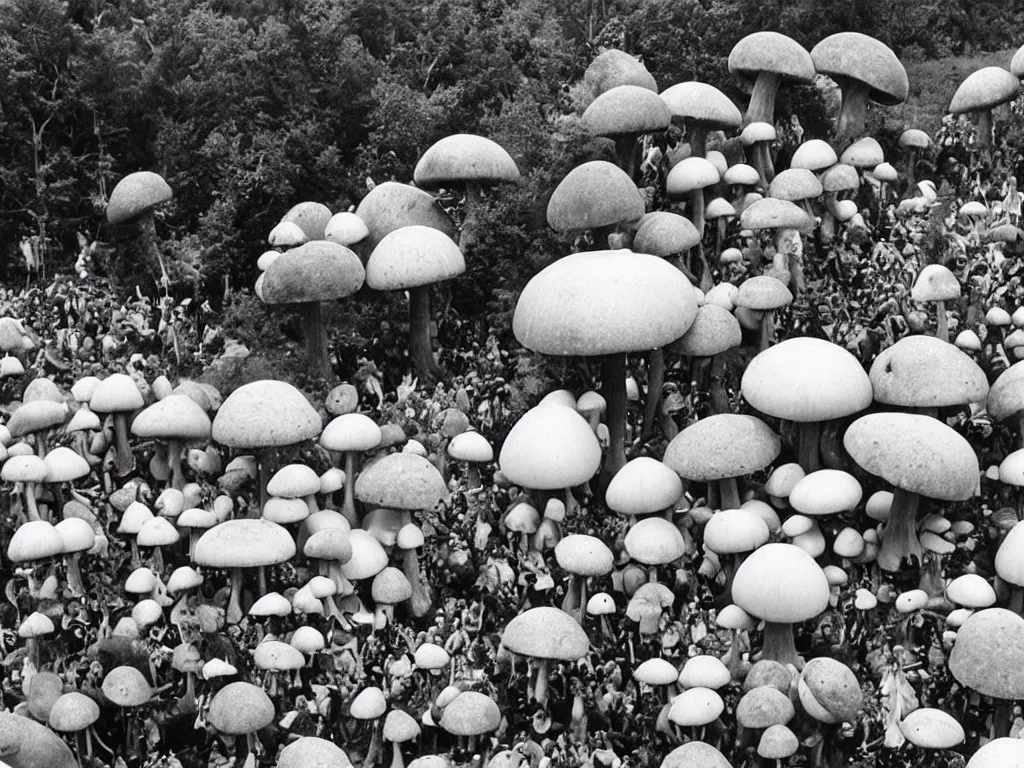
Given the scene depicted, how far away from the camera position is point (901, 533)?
38.7ft

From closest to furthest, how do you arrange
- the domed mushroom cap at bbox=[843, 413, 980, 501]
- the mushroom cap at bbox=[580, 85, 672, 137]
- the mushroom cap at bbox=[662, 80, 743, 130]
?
1. the domed mushroom cap at bbox=[843, 413, 980, 501]
2. the mushroom cap at bbox=[580, 85, 672, 137]
3. the mushroom cap at bbox=[662, 80, 743, 130]

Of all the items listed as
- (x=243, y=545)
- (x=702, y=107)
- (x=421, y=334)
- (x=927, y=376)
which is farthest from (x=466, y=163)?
(x=927, y=376)

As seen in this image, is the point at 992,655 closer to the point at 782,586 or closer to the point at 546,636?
the point at 782,586

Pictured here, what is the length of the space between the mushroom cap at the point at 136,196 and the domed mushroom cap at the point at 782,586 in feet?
26.6

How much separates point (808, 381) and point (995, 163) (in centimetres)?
524

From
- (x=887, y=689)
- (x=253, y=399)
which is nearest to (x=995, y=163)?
(x=887, y=689)

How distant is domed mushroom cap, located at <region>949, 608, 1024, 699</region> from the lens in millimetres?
10102

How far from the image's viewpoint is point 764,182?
1525cm

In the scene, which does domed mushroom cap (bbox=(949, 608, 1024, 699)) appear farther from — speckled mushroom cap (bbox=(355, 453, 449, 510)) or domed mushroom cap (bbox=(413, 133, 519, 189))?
domed mushroom cap (bbox=(413, 133, 519, 189))

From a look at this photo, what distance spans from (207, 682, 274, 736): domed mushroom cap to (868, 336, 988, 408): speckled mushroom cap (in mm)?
5957

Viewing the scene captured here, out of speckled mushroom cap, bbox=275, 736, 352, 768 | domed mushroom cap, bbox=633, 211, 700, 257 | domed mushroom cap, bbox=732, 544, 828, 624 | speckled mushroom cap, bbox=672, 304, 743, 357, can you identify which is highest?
domed mushroom cap, bbox=633, 211, 700, 257

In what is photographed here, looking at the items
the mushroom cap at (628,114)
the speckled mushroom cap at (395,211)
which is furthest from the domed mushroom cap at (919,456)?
the speckled mushroom cap at (395,211)

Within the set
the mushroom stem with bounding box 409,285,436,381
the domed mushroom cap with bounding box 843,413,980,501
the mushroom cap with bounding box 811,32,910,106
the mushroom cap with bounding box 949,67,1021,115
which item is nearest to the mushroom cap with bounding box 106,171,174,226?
the mushroom stem with bounding box 409,285,436,381

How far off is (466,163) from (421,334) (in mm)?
1899
